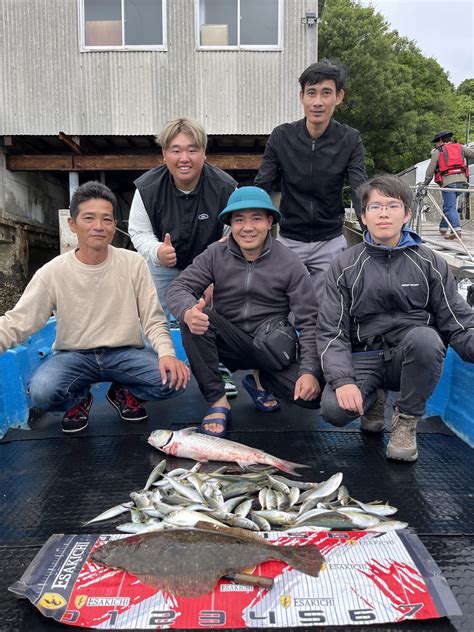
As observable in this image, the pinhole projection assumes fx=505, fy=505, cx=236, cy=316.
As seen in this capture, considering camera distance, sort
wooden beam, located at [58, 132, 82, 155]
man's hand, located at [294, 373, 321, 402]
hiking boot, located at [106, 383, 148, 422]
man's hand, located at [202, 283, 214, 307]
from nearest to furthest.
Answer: man's hand, located at [294, 373, 321, 402] → man's hand, located at [202, 283, 214, 307] → hiking boot, located at [106, 383, 148, 422] → wooden beam, located at [58, 132, 82, 155]

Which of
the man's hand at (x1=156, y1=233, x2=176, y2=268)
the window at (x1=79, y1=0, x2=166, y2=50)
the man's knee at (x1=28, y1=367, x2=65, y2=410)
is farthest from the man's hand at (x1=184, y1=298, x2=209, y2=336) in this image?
the window at (x1=79, y1=0, x2=166, y2=50)

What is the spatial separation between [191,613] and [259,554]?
30cm

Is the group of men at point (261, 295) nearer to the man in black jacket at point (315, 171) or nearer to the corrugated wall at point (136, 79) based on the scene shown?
the man in black jacket at point (315, 171)

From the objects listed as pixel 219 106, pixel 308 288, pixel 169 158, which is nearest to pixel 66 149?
pixel 219 106

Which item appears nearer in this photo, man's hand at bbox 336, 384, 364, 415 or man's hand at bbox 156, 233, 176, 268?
man's hand at bbox 336, 384, 364, 415

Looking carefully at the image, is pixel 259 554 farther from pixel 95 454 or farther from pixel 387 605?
pixel 95 454

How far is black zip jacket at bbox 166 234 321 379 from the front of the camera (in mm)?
3250

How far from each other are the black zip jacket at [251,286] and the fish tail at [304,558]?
5.04 ft

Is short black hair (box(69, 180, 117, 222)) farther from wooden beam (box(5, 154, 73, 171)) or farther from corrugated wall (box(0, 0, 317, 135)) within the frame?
wooden beam (box(5, 154, 73, 171))

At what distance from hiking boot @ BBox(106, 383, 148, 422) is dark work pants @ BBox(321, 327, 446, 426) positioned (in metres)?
1.32

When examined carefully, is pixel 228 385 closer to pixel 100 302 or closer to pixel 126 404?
pixel 126 404

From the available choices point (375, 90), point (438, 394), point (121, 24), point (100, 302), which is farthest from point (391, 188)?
point (375, 90)

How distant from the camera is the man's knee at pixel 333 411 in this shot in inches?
108

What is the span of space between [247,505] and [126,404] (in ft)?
4.93
